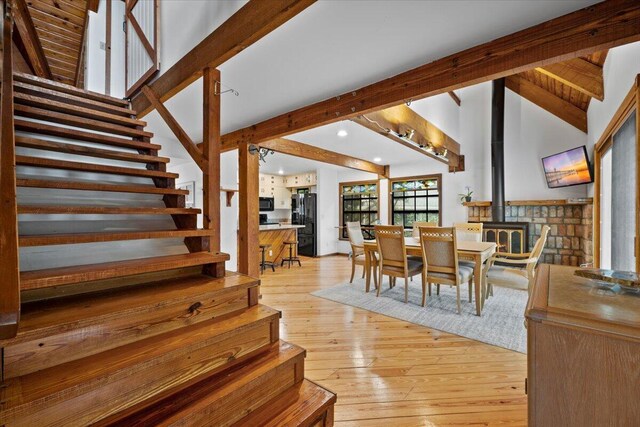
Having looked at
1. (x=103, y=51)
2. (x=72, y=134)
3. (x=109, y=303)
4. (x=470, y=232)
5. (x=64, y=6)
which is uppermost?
(x=64, y=6)

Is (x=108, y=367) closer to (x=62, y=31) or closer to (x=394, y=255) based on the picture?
(x=394, y=255)

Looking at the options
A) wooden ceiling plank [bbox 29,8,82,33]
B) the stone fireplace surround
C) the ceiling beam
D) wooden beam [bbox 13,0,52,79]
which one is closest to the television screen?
the stone fireplace surround

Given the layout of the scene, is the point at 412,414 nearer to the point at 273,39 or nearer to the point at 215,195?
the point at 215,195

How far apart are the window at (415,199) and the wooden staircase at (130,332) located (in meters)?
5.50

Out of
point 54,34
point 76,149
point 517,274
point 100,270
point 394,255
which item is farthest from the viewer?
point 54,34

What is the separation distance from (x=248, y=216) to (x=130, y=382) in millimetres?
2600

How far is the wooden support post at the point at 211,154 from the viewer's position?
7.09 ft

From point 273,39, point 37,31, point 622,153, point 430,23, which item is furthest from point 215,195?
point 37,31

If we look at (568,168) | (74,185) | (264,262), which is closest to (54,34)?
(74,185)

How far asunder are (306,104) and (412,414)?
9.15 feet

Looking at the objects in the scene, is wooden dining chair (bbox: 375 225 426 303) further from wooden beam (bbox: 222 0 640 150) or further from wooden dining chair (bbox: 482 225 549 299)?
wooden beam (bbox: 222 0 640 150)

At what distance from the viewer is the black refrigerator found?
23.8 feet

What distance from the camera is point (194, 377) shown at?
48.6 inches

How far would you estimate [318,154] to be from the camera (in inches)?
202
